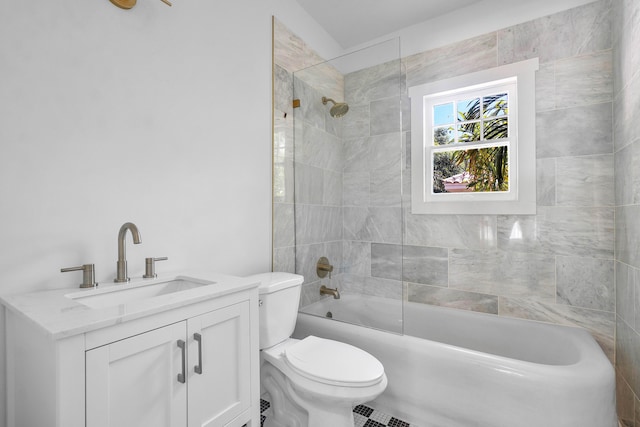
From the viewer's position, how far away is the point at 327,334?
1.92 meters

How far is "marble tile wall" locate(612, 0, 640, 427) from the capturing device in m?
1.49

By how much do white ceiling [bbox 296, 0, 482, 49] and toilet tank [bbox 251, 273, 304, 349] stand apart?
203 centimetres

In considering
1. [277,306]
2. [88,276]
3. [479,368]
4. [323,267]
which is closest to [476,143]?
[323,267]

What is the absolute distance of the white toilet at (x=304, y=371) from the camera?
1296mm

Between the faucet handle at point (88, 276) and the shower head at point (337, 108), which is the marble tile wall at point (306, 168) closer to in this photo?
→ the shower head at point (337, 108)

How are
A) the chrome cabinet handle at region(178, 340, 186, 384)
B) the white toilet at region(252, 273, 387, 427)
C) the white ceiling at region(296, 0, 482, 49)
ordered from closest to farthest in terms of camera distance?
the chrome cabinet handle at region(178, 340, 186, 384), the white toilet at region(252, 273, 387, 427), the white ceiling at region(296, 0, 482, 49)

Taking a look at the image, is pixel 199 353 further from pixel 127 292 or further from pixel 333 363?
pixel 333 363

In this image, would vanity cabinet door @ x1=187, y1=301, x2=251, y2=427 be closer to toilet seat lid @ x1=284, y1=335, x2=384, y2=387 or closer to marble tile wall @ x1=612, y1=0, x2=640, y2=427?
toilet seat lid @ x1=284, y1=335, x2=384, y2=387

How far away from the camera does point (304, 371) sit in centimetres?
137

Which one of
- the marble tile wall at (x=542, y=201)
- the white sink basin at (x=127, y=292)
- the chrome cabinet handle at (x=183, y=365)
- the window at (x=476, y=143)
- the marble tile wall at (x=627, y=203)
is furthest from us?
the window at (x=476, y=143)

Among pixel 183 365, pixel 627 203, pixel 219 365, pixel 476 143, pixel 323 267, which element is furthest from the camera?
pixel 476 143

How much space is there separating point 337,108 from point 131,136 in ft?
4.33

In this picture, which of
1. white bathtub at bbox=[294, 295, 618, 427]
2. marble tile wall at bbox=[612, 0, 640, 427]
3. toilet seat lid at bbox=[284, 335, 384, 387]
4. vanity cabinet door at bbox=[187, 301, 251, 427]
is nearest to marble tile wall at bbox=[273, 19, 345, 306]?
white bathtub at bbox=[294, 295, 618, 427]

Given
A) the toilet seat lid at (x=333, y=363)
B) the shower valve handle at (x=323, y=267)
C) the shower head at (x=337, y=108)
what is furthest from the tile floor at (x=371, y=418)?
the shower head at (x=337, y=108)
